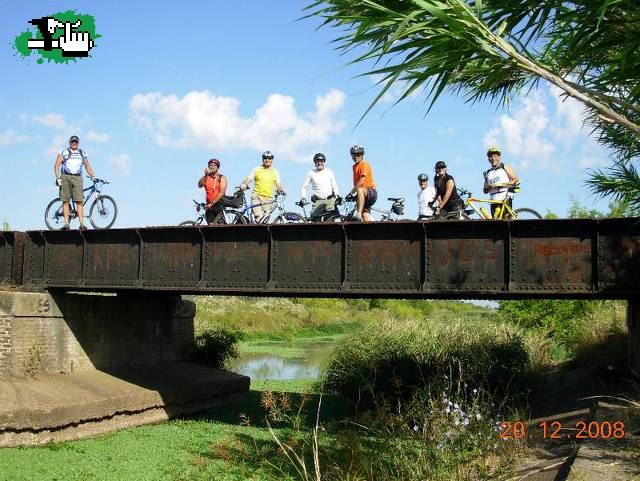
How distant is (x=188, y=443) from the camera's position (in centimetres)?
1530

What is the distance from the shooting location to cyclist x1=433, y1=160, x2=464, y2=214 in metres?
14.1

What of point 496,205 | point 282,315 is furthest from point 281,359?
point 496,205

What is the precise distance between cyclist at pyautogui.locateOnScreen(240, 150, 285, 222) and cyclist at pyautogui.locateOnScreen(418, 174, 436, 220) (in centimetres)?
305

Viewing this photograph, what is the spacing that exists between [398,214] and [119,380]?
8.64 metres

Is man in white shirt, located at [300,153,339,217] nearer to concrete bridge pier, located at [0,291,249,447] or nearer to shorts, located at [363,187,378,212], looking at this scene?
shorts, located at [363,187,378,212]

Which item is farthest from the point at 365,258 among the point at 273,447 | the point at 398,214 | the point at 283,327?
the point at 283,327

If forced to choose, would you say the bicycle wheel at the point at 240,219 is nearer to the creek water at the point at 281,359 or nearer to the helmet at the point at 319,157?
the helmet at the point at 319,157

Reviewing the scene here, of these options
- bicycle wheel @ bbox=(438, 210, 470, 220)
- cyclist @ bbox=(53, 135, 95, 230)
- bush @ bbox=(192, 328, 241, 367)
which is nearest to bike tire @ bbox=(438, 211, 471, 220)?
bicycle wheel @ bbox=(438, 210, 470, 220)

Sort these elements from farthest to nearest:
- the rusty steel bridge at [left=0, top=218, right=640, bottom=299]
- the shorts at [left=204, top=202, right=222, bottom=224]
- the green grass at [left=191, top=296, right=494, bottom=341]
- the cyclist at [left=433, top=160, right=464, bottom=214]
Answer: the green grass at [left=191, top=296, right=494, bottom=341] → the shorts at [left=204, top=202, right=222, bottom=224] → the cyclist at [left=433, top=160, right=464, bottom=214] → the rusty steel bridge at [left=0, top=218, right=640, bottom=299]

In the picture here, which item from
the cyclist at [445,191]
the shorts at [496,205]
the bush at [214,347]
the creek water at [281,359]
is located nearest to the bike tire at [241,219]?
the cyclist at [445,191]

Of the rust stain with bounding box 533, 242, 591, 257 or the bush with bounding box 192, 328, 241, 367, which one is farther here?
the bush with bounding box 192, 328, 241, 367

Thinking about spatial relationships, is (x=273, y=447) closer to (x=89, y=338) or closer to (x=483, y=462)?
(x=483, y=462)

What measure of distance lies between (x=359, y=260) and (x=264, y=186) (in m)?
2.79

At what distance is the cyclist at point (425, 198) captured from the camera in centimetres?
1454
